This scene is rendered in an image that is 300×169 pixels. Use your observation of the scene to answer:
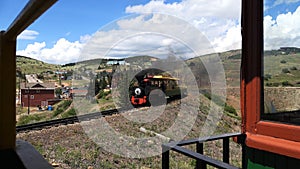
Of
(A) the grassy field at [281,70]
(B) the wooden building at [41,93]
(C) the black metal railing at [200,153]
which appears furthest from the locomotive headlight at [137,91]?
(A) the grassy field at [281,70]

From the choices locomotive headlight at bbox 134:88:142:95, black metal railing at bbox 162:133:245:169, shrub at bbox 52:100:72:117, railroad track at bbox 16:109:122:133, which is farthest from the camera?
locomotive headlight at bbox 134:88:142:95

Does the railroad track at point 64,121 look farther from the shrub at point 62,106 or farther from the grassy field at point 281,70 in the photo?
the grassy field at point 281,70

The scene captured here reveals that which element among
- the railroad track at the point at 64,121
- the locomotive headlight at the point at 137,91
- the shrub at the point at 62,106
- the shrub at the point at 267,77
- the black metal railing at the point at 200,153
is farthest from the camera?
the locomotive headlight at the point at 137,91

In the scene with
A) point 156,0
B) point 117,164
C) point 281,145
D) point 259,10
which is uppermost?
point 156,0

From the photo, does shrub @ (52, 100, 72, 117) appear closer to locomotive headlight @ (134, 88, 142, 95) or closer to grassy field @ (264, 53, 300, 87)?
locomotive headlight @ (134, 88, 142, 95)

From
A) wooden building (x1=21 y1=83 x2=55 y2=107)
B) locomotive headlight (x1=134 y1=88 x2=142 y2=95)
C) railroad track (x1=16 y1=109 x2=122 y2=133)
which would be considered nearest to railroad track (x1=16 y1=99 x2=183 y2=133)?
railroad track (x1=16 y1=109 x2=122 y2=133)

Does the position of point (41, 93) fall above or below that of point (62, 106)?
above

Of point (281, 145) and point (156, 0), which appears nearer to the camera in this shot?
point (281, 145)

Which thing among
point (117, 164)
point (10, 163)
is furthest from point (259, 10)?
point (117, 164)

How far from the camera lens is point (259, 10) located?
1.32m

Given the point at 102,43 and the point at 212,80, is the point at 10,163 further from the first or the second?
the point at 102,43

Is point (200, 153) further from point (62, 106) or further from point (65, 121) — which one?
point (62, 106)

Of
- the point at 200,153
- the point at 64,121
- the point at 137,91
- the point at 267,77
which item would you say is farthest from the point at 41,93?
the point at 267,77

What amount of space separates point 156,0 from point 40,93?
4.98 m
